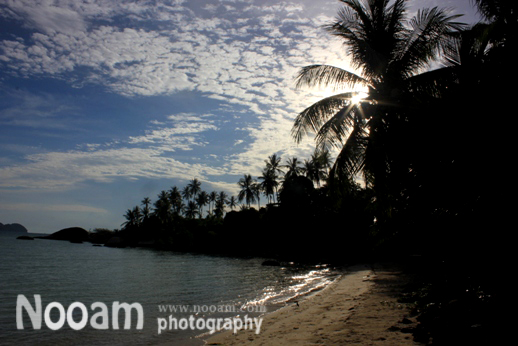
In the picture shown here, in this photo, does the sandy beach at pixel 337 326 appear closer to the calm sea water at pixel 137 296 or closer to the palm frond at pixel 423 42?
the calm sea water at pixel 137 296

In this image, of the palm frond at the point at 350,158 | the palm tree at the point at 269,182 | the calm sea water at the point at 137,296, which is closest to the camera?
the calm sea water at the point at 137,296

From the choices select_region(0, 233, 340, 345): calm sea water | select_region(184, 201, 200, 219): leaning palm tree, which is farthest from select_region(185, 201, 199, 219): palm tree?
select_region(0, 233, 340, 345): calm sea water

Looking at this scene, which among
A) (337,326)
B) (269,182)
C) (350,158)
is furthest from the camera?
(269,182)

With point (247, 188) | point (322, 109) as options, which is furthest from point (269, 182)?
point (322, 109)

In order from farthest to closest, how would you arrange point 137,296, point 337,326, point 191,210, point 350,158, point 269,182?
point 191,210 < point 269,182 < point 137,296 < point 350,158 < point 337,326

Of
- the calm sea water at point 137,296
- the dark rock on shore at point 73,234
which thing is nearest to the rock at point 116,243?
the dark rock on shore at point 73,234

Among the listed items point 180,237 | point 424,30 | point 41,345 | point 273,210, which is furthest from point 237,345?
point 180,237

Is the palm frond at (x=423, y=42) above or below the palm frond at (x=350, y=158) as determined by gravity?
above

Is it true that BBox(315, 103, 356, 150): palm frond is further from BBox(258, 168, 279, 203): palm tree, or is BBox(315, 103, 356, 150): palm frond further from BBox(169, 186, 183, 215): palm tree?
BBox(169, 186, 183, 215): palm tree

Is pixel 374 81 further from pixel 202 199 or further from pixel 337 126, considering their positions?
pixel 202 199

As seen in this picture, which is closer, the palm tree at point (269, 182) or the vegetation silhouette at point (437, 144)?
the vegetation silhouette at point (437, 144)

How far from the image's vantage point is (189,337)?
28.8ft

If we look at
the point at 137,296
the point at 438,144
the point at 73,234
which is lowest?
the point at 137,296

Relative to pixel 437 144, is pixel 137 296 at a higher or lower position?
lower
